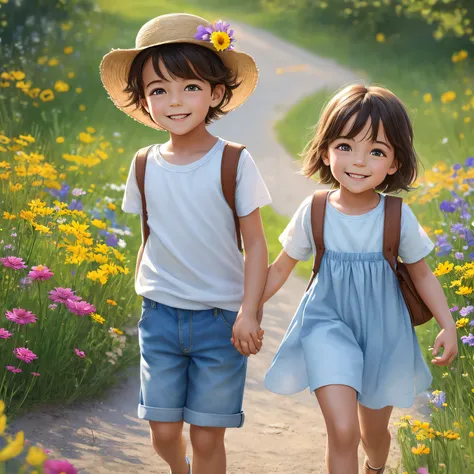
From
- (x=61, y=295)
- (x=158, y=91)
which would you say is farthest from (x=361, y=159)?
(x=61, y=295)

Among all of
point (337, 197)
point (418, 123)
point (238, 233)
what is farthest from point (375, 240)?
point (418, 123)

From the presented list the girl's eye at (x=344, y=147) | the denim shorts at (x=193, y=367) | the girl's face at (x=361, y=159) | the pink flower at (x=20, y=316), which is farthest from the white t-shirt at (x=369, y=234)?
the pink flower at (x=20, y=316)

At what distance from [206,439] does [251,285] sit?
23.9 inches

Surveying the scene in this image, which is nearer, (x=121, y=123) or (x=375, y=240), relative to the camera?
(x=375, y=240)

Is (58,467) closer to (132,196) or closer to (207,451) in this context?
(207,451)

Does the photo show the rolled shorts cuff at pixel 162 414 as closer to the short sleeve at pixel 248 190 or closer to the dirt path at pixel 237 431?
the dirt path at pixel 237 431

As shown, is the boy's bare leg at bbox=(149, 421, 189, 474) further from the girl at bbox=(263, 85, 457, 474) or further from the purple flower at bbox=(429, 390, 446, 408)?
the purple flower at bbox=(429, 390, 446, 408)

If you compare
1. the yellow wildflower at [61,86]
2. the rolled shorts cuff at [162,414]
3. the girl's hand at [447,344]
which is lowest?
the rolled shorts cuff at [162,414]

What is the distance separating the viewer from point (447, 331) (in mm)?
3336

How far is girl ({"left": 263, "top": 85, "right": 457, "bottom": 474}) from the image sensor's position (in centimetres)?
330

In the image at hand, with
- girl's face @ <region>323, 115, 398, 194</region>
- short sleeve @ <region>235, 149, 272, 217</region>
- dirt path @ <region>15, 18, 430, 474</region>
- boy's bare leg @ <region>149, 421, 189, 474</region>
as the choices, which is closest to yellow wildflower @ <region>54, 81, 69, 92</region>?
dirt path @ <region>15, 18, 430, 474</region>

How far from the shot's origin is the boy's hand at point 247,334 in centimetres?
332

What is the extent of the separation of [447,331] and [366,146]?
28.1 inches

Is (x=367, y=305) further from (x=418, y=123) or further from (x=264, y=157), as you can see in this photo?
(x=418, y=123)
